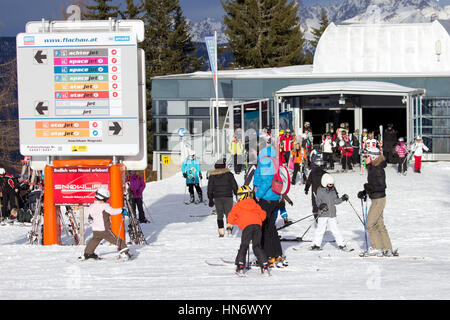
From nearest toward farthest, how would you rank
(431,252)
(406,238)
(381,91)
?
(431,252), (406,238), (381,91)

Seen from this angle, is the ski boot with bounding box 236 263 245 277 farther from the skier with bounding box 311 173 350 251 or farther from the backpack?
the skier with bounding box 311 173 350 251

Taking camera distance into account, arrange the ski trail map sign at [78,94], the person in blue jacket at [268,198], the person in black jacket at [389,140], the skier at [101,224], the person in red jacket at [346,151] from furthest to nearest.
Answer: the person in black jacket at [389,140] < the person in red jacket at [346,151] < the ski trail map sign at [78,94] < the skier at [101,224] < the person in blue jacket at [268,198]

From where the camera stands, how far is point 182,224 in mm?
17781

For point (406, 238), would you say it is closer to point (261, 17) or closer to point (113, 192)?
point (113, 192)

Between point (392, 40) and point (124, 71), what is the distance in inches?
1062

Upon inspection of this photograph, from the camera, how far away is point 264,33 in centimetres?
6278

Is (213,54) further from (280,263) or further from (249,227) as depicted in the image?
(249,227)

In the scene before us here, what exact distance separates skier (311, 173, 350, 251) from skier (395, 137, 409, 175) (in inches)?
493

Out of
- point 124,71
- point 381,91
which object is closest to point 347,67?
point 381,91

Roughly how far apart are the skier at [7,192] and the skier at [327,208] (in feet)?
31.5

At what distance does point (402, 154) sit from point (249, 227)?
15902mm

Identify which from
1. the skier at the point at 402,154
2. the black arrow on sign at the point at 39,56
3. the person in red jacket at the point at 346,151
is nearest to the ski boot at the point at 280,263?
the black arrow on sign at the point at 39,56

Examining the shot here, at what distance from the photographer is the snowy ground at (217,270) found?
29.4ft

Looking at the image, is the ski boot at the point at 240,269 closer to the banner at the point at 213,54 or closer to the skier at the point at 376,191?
the skier at the point at 376,191
